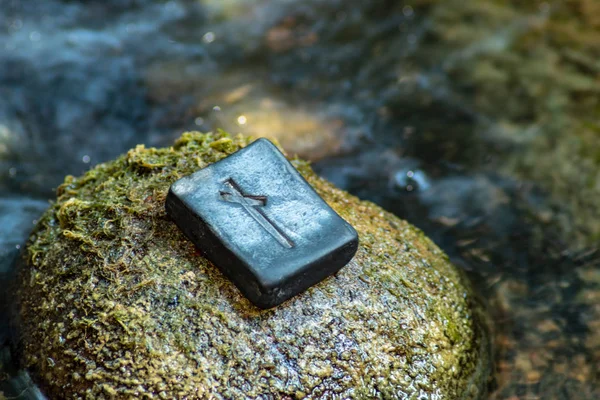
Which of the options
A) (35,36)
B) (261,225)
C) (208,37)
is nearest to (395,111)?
(208,37)

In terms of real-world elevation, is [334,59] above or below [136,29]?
below

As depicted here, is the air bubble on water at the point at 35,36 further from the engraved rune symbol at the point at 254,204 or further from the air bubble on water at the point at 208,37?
the engraved rune symbol at the point at 254,204

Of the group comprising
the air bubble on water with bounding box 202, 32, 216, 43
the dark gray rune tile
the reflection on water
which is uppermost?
the dark gray rune tile

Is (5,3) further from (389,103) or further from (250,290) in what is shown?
(250,290)

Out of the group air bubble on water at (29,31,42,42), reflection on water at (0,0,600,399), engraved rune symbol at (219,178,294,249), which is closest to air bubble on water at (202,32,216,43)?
reflection on water at (0,0,600,399)

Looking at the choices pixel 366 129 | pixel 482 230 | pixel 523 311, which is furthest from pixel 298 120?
pixel 523 311

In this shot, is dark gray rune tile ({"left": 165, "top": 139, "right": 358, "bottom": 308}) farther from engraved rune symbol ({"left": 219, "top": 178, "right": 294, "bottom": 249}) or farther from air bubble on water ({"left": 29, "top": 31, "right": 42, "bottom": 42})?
air bubble on water ({"left": 29, "top": 31, "right": 42, "bottom": 42})
